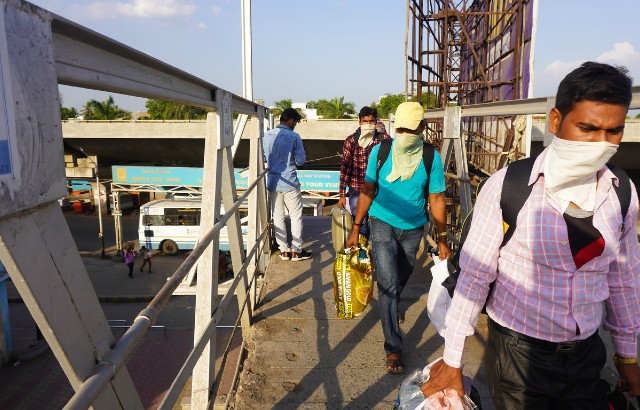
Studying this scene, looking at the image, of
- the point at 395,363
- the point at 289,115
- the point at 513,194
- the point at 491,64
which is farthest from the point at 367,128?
the point at 491,64

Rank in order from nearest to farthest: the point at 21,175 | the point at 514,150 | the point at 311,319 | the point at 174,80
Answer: the point at 21,175 → the point at 174,80 → the point at 311,319 → the point at 514,150

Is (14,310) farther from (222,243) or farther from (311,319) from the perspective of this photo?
(311,319)

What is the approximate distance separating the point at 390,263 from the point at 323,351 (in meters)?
0.81

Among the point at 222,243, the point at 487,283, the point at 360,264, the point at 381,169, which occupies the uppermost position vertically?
the point at 381,169

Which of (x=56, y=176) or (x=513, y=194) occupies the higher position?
(x=56, y=176)

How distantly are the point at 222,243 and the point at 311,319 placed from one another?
1520 centimetres

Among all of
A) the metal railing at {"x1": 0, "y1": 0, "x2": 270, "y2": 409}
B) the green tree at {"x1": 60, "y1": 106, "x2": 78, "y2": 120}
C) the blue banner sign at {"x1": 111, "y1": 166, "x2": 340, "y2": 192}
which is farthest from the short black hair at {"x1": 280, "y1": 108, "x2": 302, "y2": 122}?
the green tree at {"x1": 60, "y1": 106, "x2": 78, "y2": 120}

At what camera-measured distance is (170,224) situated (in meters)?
19.8

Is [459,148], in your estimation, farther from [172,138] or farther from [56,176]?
[172,138]

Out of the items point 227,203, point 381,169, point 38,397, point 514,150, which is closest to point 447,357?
point 381,169

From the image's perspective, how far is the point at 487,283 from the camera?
1724mm

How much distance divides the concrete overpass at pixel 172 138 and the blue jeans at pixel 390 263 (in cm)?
1534

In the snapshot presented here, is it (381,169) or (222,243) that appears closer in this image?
(381,169)

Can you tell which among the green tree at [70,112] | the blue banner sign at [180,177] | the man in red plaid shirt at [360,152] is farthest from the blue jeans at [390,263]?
the green tree at [70,112]
